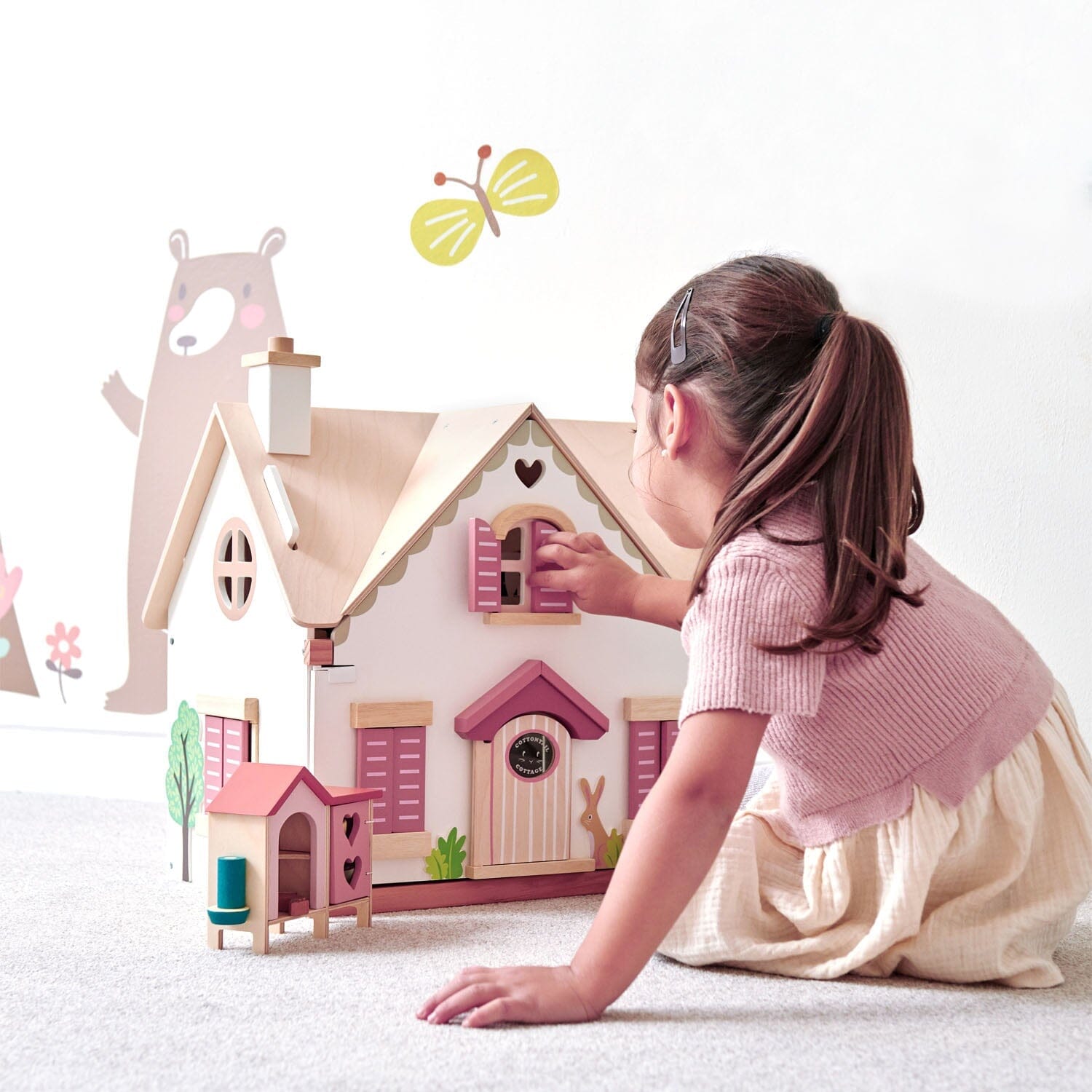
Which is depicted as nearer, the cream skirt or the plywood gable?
Result: the cream skirt

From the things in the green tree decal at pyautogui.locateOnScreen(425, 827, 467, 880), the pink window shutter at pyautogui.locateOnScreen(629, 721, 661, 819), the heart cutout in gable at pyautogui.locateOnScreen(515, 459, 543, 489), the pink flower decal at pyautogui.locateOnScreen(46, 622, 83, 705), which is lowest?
the pink flower decal at pyautogui.locateOnScreen(46, 622, 83, 705)

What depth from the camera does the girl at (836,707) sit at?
75cm

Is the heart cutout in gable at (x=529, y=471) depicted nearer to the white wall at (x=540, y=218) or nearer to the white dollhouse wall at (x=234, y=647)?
the white dollhouse wall at (x=234, y=647)

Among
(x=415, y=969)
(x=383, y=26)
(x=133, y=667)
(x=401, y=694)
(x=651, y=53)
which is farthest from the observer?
(x=133, y=667)

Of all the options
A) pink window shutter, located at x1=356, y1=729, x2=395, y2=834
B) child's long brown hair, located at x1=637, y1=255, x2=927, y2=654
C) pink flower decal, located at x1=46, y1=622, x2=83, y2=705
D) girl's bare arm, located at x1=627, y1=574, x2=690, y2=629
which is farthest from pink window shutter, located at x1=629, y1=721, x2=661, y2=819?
pink flower decal, located at x1=46, y1=622, x2=83, y2=705

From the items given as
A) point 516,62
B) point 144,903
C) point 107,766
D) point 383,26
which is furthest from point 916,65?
point 107,766

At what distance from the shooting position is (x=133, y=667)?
1679mm

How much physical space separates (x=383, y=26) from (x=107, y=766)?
104 cm

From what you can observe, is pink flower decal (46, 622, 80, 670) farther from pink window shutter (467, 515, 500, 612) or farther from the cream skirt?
the cream skirt

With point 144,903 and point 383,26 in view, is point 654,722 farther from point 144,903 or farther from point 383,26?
point 383,26

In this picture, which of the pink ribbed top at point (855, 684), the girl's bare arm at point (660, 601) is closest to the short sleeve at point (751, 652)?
the pink ribbed top at point (855, 684)

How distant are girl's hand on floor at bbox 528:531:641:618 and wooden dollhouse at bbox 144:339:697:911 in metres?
0.02

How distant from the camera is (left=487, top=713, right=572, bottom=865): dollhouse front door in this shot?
105 centimetres

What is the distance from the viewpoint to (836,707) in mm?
814
